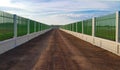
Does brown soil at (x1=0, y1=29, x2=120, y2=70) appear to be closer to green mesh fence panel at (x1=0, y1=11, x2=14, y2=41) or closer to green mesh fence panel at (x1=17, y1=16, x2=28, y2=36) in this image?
green mesh fence panel at (x1=0, y1=11, x2=14, y2=41)

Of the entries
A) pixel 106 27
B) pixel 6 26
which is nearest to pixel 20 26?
pixel 6 26

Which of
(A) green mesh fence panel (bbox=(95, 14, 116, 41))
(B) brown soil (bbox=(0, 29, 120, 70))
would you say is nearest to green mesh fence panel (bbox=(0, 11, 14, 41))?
(B) brown soil (bbox=(0, 29, 120, 70))

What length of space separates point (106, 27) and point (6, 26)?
8.24 metres

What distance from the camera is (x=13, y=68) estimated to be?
10438 mm

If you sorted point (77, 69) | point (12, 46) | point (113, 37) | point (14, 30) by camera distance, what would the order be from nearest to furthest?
point (77, 69)
point (113, 37)
point (12, 46)
point (14, 30)

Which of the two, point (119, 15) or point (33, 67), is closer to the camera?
point (33, 67)

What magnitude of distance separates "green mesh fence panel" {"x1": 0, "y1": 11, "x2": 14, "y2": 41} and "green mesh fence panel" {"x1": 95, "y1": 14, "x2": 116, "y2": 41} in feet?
26.2

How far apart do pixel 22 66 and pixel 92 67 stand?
3.17 meters

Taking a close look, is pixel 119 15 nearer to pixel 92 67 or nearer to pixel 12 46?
pixel 92 67

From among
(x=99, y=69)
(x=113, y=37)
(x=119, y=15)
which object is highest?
(x=119, y=15)

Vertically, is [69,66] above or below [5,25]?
below

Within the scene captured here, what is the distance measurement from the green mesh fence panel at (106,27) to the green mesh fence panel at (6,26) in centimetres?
800

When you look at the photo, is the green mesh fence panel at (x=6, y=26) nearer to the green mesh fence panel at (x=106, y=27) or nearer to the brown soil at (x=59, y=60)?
Result: the brown soil at (x=59, y=60)

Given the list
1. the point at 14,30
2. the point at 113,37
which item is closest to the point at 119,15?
the point at 113,37
